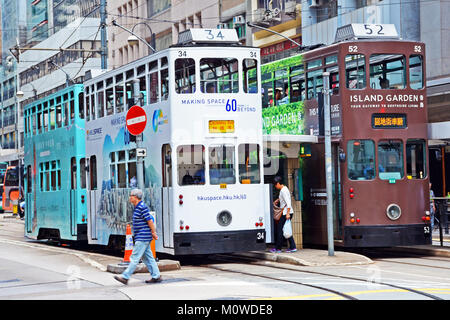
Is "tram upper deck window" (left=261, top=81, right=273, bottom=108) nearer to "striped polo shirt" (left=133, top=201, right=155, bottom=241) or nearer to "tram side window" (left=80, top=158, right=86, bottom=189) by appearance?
"tram side window" (left=80, top=158, right=86, bottom=189)

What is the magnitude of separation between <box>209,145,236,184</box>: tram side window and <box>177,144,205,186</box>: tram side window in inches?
6.9

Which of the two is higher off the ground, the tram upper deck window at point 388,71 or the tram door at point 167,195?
the tram upper deck window at point 388,71

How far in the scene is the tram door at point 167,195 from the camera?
18.0 meters

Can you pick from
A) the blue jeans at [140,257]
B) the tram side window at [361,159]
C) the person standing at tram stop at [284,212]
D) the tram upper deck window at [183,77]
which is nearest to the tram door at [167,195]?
the tram upper deck window at [183,77]

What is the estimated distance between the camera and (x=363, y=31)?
20.3m

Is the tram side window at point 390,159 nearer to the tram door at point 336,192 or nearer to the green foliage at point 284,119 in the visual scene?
the tram door at point 336,192

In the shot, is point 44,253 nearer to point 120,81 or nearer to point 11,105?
point 120,81

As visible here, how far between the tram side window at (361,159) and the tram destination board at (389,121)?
1.39ft

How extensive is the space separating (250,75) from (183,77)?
4.31ft

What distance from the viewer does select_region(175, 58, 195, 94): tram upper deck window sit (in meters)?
18.2

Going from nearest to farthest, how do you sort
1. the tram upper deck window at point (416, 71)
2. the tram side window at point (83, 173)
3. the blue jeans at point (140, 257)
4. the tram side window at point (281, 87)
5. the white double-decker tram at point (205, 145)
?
the blue jeans at point (140, 257)
the white double-decker tram at point (205, 145)
the tram upper deck window at point (416, 71)
the tram side window at point (281, 87)
the tram side window at point (83, 173)

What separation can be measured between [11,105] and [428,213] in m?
80.9
